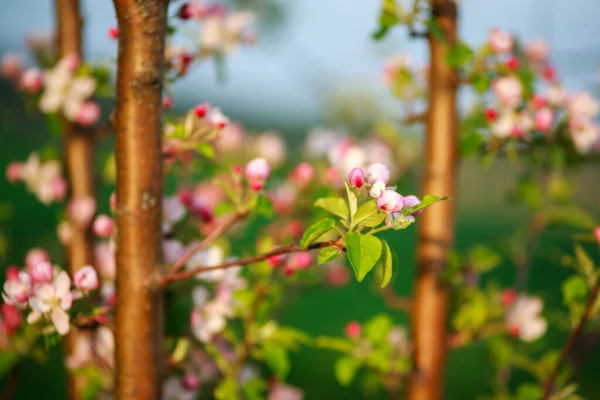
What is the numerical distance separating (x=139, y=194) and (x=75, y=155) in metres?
0.59

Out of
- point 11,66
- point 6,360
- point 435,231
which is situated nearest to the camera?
point 6,360

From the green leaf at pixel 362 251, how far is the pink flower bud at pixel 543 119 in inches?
25.0

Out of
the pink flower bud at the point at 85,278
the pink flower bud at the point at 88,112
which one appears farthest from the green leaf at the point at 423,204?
the pink flower bud at the point at 88,112

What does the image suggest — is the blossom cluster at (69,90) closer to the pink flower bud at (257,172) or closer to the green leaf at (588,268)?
the pink flower bud at (257,172)

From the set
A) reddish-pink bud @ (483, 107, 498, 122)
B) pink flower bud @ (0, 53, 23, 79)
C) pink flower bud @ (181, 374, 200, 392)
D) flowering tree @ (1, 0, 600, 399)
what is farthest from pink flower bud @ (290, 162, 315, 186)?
pink flower bud @ (0, 53, 23, 79)

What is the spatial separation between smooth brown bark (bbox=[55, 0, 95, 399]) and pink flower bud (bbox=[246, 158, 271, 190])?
0.56 metres

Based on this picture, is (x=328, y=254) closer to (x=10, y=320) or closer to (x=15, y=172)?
(x=10, y=320)

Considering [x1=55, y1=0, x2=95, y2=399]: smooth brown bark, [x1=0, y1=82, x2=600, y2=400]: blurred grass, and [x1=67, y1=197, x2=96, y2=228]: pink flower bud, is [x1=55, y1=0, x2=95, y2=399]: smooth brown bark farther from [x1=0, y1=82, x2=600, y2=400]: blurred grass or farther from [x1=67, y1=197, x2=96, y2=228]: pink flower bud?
[x1=0, y1=82, x2=600, y2=400]: blurred grass

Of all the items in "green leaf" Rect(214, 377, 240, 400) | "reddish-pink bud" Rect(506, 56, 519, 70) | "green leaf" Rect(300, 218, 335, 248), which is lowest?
"green leaf" Rect(214, 377, 240, 400)

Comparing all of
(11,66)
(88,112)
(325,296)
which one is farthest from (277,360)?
(325,296)

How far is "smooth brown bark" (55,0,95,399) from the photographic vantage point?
1.06 meters

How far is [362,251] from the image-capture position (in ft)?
1.44

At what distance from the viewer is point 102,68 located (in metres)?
1.01

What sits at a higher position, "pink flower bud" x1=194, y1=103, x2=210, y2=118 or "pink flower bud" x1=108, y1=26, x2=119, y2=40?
"pink flower bud" x1=108, y1=26, x2=119, y2=40
